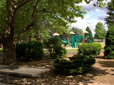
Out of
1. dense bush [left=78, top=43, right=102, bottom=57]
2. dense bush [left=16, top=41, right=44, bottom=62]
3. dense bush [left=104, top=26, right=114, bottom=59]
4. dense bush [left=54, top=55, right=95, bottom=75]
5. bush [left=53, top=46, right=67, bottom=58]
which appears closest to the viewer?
dense bush [left=54, top=55, right=95, bottom=75]

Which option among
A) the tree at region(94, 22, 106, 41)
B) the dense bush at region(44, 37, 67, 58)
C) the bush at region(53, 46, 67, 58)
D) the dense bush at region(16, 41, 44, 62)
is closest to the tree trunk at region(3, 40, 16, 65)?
the dense bush at region(16, 41, 44, 62)

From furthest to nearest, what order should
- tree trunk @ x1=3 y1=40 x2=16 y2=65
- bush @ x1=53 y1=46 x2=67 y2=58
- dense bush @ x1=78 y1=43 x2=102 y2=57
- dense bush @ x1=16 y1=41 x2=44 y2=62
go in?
1. bush @ x1=53 y1=46 x2=67 y2=58
2. dense bush @ x1=78 y1=43 x2=102 y2=57
3. dense bush @ x1=16 y1=41 x2=44 y2=62
4. tree trunk @ x1=3 y1=40 x2=16 y2=65

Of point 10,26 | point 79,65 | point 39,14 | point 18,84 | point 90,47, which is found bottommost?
point 18,84

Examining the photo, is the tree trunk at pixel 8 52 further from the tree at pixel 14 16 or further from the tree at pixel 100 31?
the tree at pixel 100 31

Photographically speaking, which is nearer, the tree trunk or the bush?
the tree trunk

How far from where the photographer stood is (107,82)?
436cm

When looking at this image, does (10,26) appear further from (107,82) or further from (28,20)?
(107,82)

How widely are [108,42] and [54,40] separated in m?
4.21

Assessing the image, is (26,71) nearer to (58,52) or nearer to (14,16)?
(14,16)

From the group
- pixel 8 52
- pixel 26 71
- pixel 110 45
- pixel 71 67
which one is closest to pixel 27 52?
pixel 8 52

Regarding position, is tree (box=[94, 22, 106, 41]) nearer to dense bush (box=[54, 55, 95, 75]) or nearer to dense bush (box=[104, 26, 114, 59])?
dense bush (box=[104, 26, 114, 59])

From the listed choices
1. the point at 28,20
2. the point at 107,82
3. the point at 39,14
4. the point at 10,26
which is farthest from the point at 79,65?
the point at 39,14

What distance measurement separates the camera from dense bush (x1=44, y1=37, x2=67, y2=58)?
31.5 feet

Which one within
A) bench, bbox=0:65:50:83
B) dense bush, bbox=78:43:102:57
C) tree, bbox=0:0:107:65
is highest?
tree, bbox=0:0:107:65
